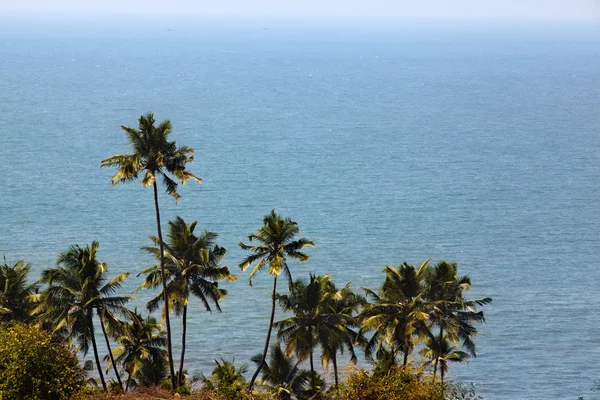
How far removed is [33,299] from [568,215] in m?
90.2

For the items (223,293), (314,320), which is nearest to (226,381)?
(223,293)

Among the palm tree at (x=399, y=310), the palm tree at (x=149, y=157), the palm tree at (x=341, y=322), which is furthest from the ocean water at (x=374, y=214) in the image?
the palm tree at (x=149, y=157)

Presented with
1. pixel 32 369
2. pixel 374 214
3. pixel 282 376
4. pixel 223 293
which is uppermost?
pixel 374 214

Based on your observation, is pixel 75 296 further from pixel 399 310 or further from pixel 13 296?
pixel 399 310

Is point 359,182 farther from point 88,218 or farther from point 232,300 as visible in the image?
point 232,300

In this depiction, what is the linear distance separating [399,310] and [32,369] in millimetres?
20277

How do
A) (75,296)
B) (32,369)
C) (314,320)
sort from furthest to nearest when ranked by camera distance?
(314,320)
(75,296)
(32,369)

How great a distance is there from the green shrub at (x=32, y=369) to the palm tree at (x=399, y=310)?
17024mm

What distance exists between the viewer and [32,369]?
157 feet

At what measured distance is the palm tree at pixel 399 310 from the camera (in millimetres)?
56344

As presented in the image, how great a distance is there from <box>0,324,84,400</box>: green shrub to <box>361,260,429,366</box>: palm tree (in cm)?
1702

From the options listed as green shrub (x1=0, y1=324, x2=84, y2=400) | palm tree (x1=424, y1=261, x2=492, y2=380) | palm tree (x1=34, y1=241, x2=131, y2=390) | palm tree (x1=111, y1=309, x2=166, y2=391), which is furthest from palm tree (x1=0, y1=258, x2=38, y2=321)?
palm tree (x1=424, y1=261, x2=492, y2=380)

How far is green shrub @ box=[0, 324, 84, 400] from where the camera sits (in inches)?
1852

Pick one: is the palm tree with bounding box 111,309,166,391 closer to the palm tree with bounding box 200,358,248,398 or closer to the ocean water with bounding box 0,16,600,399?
the palm tree with bounding box 200,358,248,398
